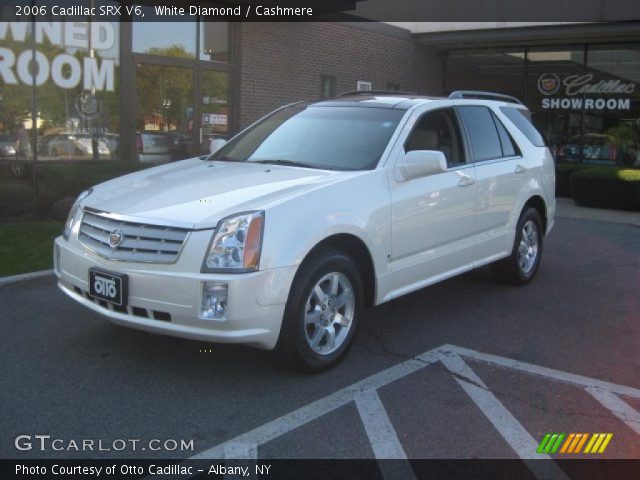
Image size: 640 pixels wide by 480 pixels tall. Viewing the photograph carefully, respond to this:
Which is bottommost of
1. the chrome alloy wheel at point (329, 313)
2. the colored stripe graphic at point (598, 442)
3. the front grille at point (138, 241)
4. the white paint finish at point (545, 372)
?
the colored stripe graphic at point (598, 442)

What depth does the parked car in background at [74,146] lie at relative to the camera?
11.4m

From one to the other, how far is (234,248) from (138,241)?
63cm

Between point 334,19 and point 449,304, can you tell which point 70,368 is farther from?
point 334,19

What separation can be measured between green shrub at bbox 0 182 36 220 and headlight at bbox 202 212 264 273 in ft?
22.1

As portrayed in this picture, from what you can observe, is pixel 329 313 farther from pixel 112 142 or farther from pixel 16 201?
pixel 112 142

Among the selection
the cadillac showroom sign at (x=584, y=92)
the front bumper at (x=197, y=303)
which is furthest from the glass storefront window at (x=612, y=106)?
the front bumper at (x=197, y=303)

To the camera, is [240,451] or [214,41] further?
[214,41]

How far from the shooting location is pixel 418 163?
5.08 meters

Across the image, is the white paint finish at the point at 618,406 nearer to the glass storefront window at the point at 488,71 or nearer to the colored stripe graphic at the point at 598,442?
the colored stripe graphic at the point at 598,442

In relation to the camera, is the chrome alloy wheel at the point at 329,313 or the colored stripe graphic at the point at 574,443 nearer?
the colored stripe graphic at the point at 574,443

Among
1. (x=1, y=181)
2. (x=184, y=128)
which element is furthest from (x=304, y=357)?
(x=184, y=128)

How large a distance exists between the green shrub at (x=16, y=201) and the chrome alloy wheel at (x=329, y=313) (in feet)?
22.1

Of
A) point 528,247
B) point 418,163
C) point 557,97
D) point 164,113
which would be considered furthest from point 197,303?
point 557,97

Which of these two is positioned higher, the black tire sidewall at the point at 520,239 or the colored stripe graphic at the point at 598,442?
the black tire sidewall at the point at 520,239
